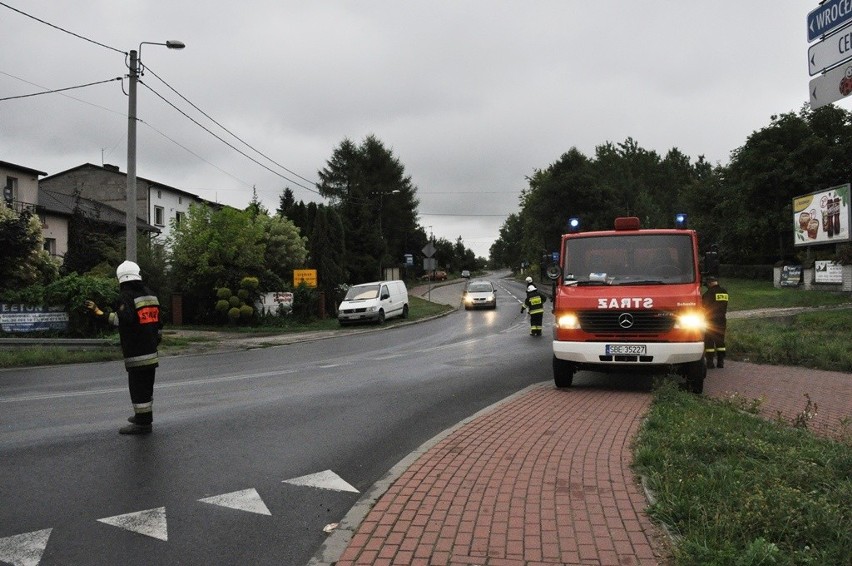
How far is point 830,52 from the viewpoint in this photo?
14.7 feet

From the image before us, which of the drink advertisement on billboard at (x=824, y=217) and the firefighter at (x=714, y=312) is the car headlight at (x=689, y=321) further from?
the drink advertisement on billboard at (x=824, y=217)

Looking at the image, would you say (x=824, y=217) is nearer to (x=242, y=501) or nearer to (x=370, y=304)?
(x=370, y=304)

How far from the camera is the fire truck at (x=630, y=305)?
367 inches

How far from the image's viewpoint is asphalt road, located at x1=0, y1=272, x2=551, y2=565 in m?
4.30

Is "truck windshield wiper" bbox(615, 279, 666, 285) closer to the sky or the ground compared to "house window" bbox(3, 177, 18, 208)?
closer to the ground

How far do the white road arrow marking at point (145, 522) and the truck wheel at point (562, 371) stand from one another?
21.4 ft

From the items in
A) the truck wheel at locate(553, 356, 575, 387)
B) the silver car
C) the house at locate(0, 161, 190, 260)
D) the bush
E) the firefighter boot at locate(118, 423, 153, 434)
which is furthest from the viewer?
the silver car

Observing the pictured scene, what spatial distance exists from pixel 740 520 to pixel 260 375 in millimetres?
9858

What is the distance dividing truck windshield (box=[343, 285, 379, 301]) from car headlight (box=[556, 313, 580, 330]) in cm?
1936

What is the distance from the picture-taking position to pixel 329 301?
3247cm

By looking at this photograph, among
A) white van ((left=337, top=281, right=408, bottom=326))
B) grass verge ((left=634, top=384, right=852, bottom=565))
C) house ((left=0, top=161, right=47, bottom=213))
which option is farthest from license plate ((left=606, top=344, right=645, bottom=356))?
house ((left=0, top=161, right=47, bottom=213))

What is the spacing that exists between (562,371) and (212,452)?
5.46 meters

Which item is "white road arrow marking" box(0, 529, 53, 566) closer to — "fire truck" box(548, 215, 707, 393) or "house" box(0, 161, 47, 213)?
"fire truck" box(548, 215, 707, 393)

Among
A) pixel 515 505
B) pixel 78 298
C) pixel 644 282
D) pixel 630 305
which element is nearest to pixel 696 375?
pixel 630 305
